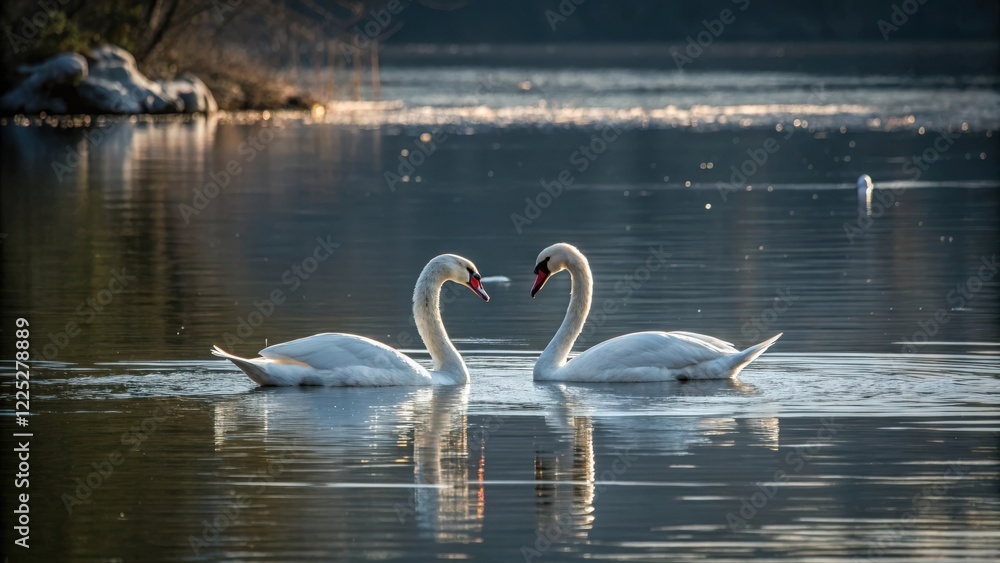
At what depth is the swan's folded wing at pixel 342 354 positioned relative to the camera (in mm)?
12273

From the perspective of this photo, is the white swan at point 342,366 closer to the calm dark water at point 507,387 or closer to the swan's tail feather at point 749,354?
the calm dark water at point 507,387

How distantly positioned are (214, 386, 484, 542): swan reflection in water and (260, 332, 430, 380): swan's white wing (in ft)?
0.53

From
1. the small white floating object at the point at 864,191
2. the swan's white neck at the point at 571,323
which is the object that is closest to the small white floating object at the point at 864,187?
the small white floating object at the point at 864,191

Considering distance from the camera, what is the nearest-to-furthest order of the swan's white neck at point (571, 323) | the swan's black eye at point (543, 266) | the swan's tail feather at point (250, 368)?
the swan's tail feather at point (250, 368)
the swan's white neck at point (571, 323)
the swan's black eye at point (543, 266)

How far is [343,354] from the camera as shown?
12.3 metres

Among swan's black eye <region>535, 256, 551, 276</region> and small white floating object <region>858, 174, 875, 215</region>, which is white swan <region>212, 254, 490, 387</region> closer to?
swan's black eye <region>535, 256, 551, 276</region>

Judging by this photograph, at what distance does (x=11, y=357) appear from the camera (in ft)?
44.0

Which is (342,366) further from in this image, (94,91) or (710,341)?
(94,91)

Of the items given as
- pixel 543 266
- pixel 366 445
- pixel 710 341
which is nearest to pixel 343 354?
pixel 543 266

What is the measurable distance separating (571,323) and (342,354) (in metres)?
1.86

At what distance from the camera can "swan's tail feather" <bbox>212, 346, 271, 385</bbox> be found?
11945 mm

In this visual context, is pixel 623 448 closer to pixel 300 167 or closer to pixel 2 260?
pixel 2 260

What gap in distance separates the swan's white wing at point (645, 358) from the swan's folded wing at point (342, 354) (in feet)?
3.84

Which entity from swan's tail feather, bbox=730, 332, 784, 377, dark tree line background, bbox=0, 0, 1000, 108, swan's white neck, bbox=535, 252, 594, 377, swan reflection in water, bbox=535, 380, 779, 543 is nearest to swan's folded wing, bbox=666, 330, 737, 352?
swan's tail feather, bbox=730, 332, 784, 377
